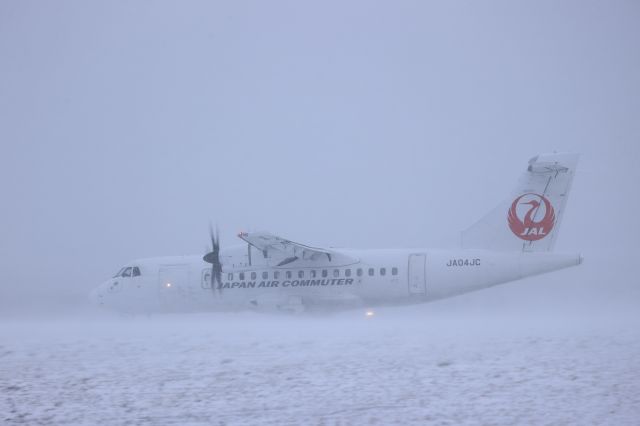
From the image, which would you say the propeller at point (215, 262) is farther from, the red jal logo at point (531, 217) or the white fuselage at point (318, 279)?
the red jal logo at point (531, 217)

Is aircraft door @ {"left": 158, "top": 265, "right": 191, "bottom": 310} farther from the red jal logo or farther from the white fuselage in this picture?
the red jal logo

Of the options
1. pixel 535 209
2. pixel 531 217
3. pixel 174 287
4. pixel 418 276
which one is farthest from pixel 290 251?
pixel 535 209

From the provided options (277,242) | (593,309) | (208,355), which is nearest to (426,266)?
(277,242)

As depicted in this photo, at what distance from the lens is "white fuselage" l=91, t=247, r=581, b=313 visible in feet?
76.4

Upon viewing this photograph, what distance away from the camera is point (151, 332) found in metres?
19.9

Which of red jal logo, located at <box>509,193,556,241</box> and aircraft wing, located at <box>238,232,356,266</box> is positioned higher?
red jal logo, located at <box>509,193,556,241</box>

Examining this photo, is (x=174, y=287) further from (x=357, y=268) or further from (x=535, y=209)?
(x=535, y=209)

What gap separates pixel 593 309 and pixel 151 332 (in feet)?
56.1

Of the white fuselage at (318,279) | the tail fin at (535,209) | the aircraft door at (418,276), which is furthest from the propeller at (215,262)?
the tail fin at (535,209)

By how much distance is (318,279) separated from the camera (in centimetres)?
2522

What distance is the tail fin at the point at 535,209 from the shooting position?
23047mm

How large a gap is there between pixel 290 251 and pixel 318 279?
5.22 ft

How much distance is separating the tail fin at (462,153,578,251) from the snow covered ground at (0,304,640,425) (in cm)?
593

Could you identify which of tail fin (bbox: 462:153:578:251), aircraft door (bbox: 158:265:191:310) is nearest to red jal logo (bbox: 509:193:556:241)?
tail fin (bbox: 462:153:578:251)
